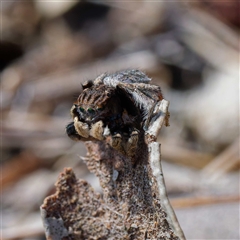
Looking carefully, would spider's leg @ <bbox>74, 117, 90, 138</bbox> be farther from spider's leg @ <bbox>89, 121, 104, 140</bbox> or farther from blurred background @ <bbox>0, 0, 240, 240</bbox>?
blurred background @ <bbox>0, 0, 240, 240</bbox>

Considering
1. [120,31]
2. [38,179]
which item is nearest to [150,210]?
[38,179]

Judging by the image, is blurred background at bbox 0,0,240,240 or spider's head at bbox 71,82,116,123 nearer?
spider's head at bbox 71,82,116,123

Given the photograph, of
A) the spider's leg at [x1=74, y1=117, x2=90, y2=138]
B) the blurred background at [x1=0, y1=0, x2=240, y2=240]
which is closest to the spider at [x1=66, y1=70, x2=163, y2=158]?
the spider's leg at [x1=74, y1=117, x2=90, y2=138]

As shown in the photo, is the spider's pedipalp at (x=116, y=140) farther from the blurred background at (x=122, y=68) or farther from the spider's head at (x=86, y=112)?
the blurred background at (x=122, y=68)

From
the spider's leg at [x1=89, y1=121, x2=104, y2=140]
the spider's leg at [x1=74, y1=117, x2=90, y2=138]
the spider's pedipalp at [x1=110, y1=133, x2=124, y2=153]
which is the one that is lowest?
Result: the spider's pedipalp at [x1=110, y1=133, x2=124, y2=153]

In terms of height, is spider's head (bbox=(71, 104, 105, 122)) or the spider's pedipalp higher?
spider's head (bbox=(71, 104, 105, 122))

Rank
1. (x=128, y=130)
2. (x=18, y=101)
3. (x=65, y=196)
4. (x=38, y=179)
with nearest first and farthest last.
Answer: (x=128, y=130), (x=65, y=196), (x=38, y=179), (x=18, y=101)

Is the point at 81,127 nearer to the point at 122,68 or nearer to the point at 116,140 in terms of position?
the point at 116,140

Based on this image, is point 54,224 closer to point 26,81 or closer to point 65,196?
point 65,196
